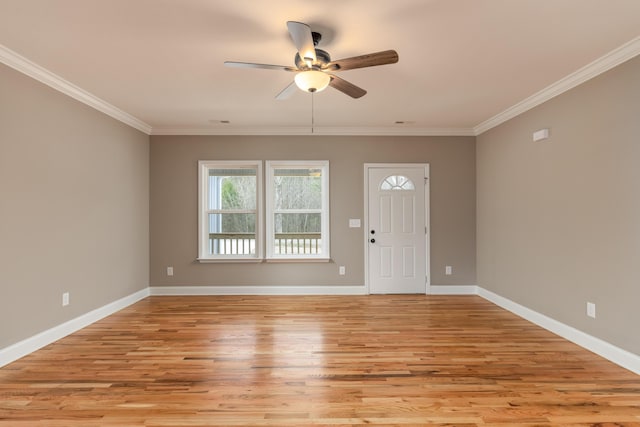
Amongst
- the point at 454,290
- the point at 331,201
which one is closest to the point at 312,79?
the point at 331,201

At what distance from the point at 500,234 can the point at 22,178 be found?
5.35 metres

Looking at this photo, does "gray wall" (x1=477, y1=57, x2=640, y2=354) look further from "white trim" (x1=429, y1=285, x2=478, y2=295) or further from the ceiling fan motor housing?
the ceiling fan motor housing

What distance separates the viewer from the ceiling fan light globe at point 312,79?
2.45 m

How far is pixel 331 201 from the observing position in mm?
5371

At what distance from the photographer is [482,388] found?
2.46 m

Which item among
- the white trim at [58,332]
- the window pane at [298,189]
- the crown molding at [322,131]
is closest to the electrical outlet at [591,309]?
the crown molding at [322,131]

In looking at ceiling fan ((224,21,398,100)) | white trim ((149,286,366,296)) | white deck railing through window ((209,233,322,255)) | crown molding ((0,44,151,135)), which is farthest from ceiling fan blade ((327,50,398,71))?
white trim ((149,286,366,296))

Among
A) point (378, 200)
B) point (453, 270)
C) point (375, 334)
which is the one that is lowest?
point (375, 334)

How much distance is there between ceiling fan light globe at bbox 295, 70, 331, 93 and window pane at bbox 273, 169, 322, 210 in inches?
116

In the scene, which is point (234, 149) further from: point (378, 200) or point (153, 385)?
point (153, 385)

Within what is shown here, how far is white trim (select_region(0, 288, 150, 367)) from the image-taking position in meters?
2.89

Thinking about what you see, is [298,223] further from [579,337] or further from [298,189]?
[579,337]

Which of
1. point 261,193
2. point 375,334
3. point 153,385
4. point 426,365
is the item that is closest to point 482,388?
point 426,365

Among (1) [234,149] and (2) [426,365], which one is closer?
(2) [426,365]
